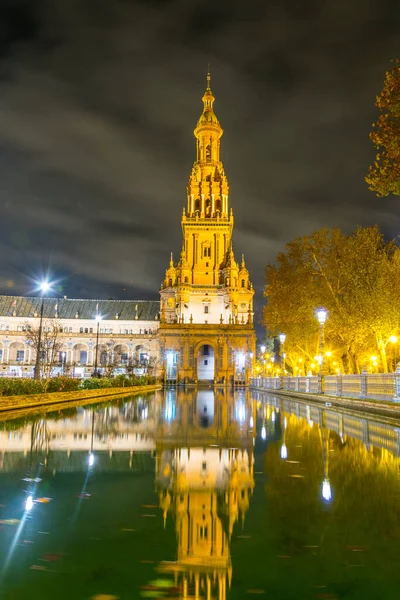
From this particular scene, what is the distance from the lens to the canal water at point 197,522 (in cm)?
391

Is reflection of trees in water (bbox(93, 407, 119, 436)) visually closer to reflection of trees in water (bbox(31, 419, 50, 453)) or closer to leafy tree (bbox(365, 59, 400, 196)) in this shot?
reflection of trees in water (bbox(31, 419, 50, 453))

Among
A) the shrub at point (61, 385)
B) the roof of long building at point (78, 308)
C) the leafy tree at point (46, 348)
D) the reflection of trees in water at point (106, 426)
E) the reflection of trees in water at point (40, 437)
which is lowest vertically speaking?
the reflection of trees in water at point (106, 426)

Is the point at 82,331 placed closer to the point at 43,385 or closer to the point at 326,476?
the point at 43,385

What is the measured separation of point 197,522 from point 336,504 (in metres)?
1.87

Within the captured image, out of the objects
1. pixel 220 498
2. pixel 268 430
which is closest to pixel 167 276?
pixel 268 430

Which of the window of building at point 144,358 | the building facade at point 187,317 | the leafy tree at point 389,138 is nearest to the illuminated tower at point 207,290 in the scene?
the building facade at point 187,317

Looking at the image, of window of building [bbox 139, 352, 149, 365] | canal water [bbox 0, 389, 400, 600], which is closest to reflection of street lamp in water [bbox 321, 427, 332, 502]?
canal water [bbox 0, 389, 400, 600]

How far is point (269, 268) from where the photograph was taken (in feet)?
172

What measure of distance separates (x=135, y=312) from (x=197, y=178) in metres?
35.9

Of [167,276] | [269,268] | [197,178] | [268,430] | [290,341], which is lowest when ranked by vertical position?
[268,430]

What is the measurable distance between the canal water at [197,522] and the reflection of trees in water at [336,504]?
0.02m

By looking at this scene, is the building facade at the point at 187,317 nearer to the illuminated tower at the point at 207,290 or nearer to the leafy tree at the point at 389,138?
the illuminated tower at the point at 207,290

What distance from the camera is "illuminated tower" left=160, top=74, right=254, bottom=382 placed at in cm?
9256

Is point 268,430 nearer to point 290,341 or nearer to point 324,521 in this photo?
point 324,521
